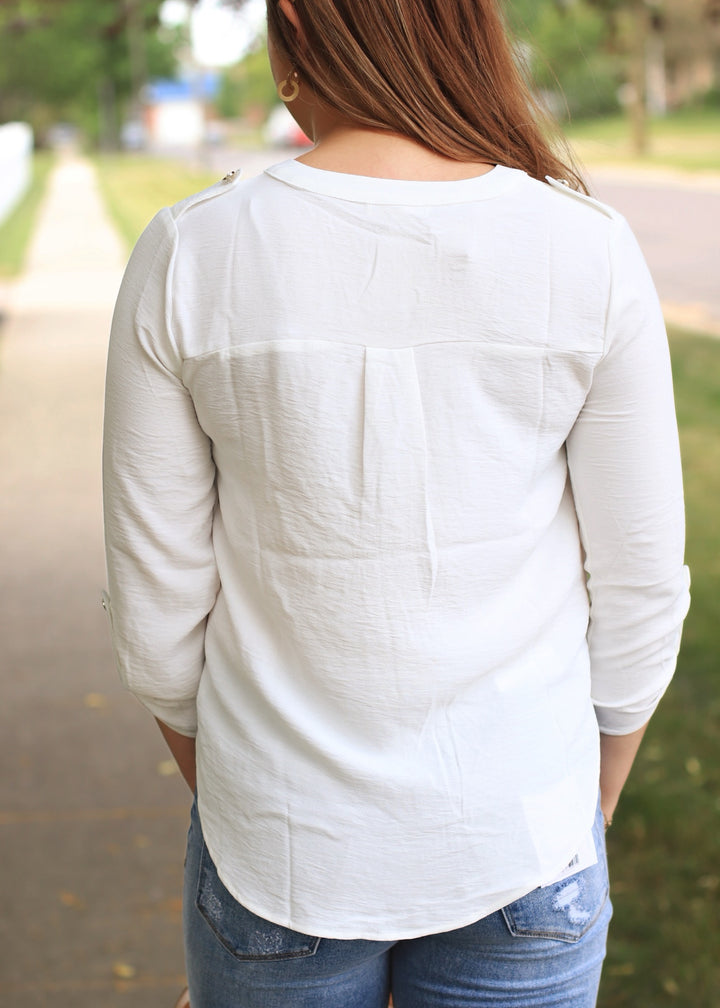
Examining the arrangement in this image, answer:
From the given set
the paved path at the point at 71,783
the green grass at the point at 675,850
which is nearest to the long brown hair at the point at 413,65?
the green grass at the point at 675,850

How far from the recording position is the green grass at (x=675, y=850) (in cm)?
283

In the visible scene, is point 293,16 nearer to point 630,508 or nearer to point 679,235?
point 630,508

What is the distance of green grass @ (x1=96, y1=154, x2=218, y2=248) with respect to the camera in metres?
17.7

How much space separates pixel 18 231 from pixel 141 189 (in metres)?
6.99

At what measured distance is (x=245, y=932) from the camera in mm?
1207

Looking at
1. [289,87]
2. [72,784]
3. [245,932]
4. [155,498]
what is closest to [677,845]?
[72,784]

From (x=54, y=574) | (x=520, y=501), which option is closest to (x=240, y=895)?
(x=520, y=501)

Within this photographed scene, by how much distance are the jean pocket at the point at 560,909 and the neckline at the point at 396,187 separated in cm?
69

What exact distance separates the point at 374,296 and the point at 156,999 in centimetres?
234

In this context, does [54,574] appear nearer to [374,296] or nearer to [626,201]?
[374,296]

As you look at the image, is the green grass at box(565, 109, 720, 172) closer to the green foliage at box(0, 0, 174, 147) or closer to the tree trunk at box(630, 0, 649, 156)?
the tree trunk at box(630, 0, 649, 156)

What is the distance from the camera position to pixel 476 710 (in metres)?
1.14

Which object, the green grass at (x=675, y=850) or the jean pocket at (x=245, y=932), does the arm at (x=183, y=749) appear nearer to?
the jean pocket at (x=245, y=932)

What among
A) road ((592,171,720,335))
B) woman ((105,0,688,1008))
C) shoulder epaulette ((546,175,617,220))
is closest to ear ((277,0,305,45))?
woman ((105,0,688,1008))
